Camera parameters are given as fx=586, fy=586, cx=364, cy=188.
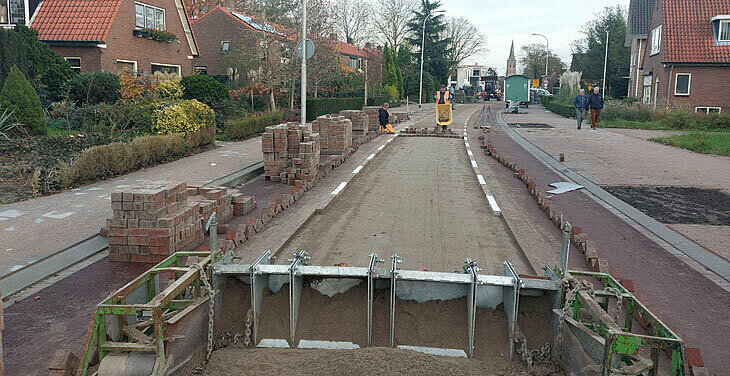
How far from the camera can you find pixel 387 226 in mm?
8508

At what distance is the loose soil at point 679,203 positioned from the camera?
1015 centimetres

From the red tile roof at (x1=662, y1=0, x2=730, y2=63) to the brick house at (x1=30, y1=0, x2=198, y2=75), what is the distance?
97.3 ft

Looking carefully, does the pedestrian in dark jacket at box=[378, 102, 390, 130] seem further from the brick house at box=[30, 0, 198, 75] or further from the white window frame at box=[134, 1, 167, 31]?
the white window frame at box=[134, 1, 167, 31]

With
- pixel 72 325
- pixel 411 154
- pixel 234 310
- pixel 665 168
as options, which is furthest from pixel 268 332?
pixel 665 168

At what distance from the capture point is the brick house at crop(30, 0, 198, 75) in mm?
24281

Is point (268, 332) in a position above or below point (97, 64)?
below

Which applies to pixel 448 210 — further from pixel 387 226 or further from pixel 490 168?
pixel 490 168

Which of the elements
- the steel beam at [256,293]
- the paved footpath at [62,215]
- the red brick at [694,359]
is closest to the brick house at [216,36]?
A: the paved footpath at [62,215]

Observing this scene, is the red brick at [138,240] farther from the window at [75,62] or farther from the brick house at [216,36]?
the brick house at [216,36]

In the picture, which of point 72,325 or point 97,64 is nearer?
point 72,325

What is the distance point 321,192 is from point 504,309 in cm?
659

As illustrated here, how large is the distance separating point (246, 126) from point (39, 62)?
782cm

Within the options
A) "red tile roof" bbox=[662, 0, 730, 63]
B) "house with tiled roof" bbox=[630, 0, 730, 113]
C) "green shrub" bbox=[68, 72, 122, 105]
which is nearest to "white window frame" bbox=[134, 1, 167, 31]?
"green shrub" bbox=[68, 72, 122, 105]

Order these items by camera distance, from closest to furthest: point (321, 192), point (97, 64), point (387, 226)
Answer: point (387, 226) < point (321, 192) < point (97, 64)
